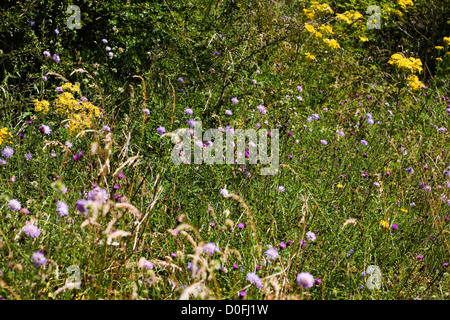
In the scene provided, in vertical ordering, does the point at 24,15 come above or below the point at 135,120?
above

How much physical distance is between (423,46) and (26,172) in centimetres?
691

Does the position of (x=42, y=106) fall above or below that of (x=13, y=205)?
above

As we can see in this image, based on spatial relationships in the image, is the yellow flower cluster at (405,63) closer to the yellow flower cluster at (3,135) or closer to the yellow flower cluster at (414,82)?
the yellow flower cluster at (414,82)

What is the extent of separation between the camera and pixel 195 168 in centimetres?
278

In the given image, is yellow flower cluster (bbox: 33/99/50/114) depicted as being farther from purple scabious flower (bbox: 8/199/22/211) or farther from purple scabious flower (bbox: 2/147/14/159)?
purple scabious flower (bbox: 8/199/22/211)

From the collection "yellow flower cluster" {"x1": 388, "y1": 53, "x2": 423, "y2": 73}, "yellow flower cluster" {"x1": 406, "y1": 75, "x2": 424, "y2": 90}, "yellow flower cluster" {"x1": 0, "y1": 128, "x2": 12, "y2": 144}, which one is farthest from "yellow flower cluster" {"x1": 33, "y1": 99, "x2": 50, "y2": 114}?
"yellow flower cluster" {"x1": 406, "y1": 75, "x2": 424, "y2": 90}

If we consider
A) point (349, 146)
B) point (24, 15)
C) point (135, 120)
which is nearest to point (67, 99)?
point (135, 120)

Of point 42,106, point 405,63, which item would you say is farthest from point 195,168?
point 405,63

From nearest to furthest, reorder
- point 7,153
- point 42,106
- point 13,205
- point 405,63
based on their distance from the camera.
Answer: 1. point 13,205
2. point 7,153
3. point 42,106
4. point 405,63

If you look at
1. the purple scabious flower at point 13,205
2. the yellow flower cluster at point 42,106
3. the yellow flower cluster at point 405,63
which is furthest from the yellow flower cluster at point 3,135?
the yellow flower cluster at point 405,63

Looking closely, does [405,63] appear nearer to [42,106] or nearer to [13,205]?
[42,106]

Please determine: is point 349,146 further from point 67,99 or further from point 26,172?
point 26,172

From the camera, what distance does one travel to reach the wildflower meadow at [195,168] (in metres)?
1.79
